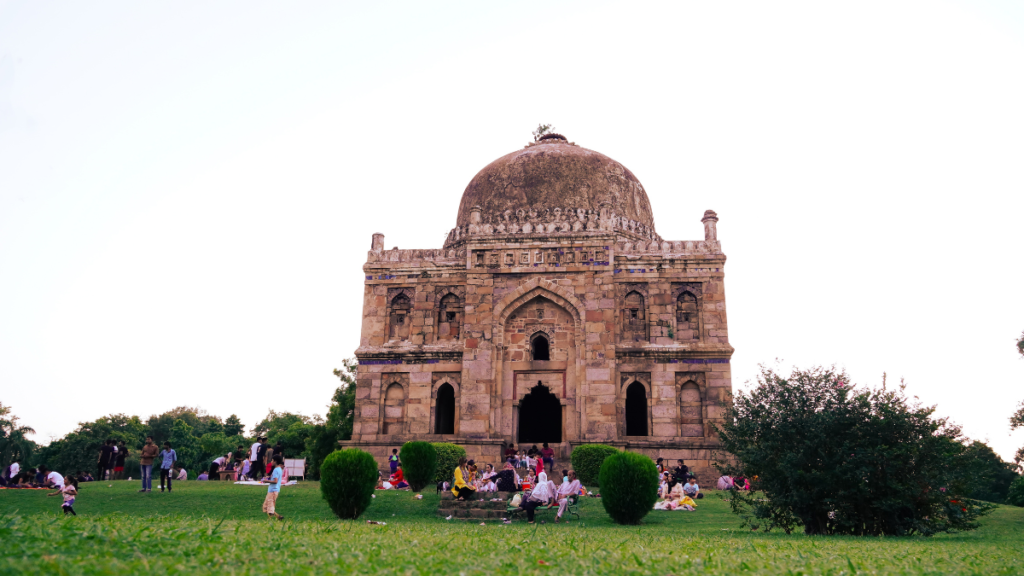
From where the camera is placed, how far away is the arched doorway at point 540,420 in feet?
83.9

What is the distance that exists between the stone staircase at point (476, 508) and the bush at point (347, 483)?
165 centimetres

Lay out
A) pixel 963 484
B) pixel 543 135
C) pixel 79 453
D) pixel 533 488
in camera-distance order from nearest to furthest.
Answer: pixel 963 484 < pixel 533 488 < pixel 543 135 < pixel 79 453

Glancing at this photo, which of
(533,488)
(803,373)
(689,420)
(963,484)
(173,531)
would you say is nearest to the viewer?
(173,531)

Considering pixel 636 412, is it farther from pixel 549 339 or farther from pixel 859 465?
pixel 859 465

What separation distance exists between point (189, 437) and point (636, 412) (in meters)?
35.2

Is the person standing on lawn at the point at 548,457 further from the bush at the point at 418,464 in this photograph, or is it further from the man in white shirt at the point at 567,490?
the man in white shirt at the point at 567,490

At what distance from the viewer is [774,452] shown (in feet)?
38.6

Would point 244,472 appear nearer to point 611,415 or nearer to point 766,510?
point 611,415

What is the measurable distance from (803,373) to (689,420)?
1028 centimetres

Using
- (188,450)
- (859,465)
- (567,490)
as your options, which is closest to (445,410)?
(567,490)

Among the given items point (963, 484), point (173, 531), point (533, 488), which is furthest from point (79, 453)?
point (963, 484)

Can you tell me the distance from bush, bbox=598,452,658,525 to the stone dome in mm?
13474

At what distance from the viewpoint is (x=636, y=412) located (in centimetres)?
2369

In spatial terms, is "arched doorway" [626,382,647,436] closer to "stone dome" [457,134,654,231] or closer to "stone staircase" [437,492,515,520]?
"stone dome" [457,134,654,231]
